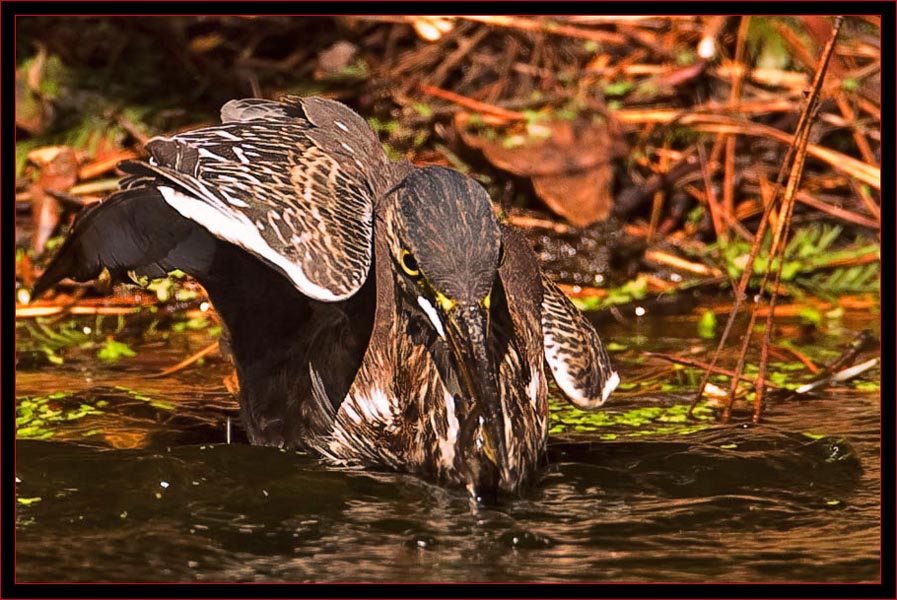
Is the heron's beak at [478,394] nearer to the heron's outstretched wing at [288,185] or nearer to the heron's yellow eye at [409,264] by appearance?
the heron's yellow eye at [409,264]

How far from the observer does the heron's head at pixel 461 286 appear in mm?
4984

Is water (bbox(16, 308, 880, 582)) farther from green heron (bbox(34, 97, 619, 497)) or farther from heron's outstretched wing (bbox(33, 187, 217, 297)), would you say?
heron's outstretched wing (bbox(33, 187, 217, 297))

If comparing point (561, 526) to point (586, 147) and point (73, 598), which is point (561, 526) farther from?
point (586, 147)

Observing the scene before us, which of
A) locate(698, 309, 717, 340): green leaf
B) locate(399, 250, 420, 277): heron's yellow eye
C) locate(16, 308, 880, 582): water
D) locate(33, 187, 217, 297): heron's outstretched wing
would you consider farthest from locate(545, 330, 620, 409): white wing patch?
locate(698, 309, 717, 340): green leaf

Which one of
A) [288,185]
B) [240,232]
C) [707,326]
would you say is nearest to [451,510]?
[240,232]

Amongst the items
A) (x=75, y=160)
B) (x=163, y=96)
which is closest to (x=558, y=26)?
(x=163, y=96)

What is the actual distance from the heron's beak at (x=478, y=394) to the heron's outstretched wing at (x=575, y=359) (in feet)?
1.99

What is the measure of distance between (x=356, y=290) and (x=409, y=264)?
21 cm

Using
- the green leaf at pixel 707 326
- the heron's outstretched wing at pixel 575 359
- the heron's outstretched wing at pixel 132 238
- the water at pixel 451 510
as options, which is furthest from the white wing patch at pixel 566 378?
the green leaf at pixel 707 326

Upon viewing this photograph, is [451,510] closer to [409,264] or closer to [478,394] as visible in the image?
[478,394]

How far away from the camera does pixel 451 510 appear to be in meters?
5.26

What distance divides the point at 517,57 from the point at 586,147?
120 centimetres

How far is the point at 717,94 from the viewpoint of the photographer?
399 inches

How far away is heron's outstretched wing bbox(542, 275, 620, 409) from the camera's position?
229 inches
